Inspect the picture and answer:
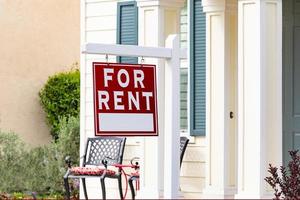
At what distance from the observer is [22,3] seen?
20.0m

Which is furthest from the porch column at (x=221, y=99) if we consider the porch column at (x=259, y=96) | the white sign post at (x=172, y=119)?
the white sign post at (x=172, y=119)

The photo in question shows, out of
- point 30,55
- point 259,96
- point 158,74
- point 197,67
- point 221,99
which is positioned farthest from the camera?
point 30,55

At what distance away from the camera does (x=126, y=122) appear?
811 cm

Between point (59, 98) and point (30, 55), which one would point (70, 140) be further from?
point (30, 55)

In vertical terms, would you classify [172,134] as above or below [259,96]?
below

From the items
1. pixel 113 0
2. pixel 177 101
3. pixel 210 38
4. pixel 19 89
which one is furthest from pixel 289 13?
pixel 19 89

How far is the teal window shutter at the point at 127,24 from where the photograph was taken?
14.5 m

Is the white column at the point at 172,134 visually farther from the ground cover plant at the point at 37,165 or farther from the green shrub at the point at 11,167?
the green shrub at the point at 11,167

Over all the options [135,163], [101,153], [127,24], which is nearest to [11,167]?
[101,153]

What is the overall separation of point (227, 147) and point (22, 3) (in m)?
8.47

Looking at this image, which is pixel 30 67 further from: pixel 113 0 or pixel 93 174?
pixel 93 174

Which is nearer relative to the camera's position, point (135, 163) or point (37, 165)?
point (135, 163)

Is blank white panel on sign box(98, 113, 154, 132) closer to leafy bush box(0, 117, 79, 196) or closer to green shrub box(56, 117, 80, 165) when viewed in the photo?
leafy bush box(0, 117, 79, 196)

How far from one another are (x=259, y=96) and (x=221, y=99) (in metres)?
1.84
